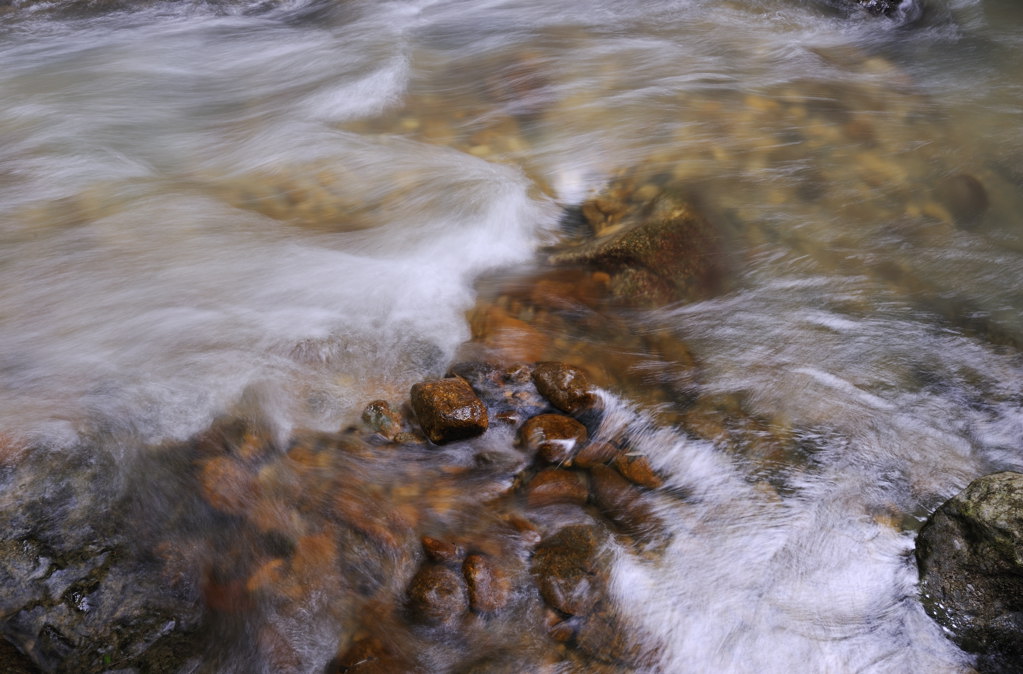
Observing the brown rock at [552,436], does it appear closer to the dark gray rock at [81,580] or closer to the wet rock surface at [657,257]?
the wet rock surface at [657,257]

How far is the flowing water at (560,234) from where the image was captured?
3.44 metres

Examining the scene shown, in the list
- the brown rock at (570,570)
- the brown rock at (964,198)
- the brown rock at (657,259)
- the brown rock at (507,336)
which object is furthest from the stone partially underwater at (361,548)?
the brown rock at (964,198)

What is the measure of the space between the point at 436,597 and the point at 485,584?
8.4 inches

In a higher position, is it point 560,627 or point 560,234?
point 560,234

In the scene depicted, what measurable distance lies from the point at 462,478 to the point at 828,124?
4.52 m

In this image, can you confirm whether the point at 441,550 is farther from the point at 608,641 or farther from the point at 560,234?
the point at 560,234

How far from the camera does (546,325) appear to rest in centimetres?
446

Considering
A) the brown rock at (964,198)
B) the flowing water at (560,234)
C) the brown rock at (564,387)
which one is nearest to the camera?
the flowing water at (560,234)

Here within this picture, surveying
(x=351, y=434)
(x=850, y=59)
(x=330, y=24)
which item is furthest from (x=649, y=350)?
(x=330, y=24)

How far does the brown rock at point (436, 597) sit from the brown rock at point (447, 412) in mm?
725

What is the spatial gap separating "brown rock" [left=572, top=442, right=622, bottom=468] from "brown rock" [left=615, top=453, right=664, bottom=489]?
4 centimetres

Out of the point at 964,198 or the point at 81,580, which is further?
the point at 964,198

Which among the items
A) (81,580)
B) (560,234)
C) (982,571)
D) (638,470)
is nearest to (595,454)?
(638,470)

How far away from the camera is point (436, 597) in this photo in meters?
Answer: 3.13
